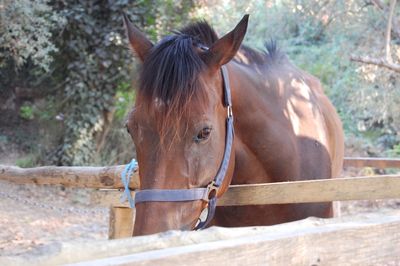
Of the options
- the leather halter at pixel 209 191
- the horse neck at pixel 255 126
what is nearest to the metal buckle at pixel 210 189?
the leather halter at pixel 209 191

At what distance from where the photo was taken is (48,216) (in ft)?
25.1

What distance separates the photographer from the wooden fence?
88.7 inches

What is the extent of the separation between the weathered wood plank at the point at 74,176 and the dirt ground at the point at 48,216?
4.33 ft

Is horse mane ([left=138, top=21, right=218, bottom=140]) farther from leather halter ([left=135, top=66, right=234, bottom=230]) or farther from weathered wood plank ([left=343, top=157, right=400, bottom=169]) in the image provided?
weathered wood plank ([left=343, top=157, right=400, bottom=169])

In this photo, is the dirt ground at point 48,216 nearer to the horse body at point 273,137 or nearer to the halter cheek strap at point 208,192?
the horse body at point 273,137

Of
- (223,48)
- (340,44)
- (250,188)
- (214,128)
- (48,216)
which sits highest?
(340,44)

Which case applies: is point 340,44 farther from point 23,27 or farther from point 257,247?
point 257,247

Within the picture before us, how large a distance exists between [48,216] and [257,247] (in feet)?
22.9

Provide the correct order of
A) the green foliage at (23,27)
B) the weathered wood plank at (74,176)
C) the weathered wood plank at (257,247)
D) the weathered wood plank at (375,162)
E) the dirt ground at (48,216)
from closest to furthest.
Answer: the weathered wood plank at (257,247) → the weathered wood plank at (74,176) → the weathered wood plank at (375,162) → the dirt ground at (48,216) → the green foliage at (23,27)

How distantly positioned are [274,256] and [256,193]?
1.49 meters

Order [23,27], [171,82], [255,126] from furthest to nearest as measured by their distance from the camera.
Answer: [23,27], [255,126], [171,82]

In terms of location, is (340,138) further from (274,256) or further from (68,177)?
(274,256)

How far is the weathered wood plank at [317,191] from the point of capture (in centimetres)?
222

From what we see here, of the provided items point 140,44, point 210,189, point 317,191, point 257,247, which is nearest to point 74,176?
point 140,44
